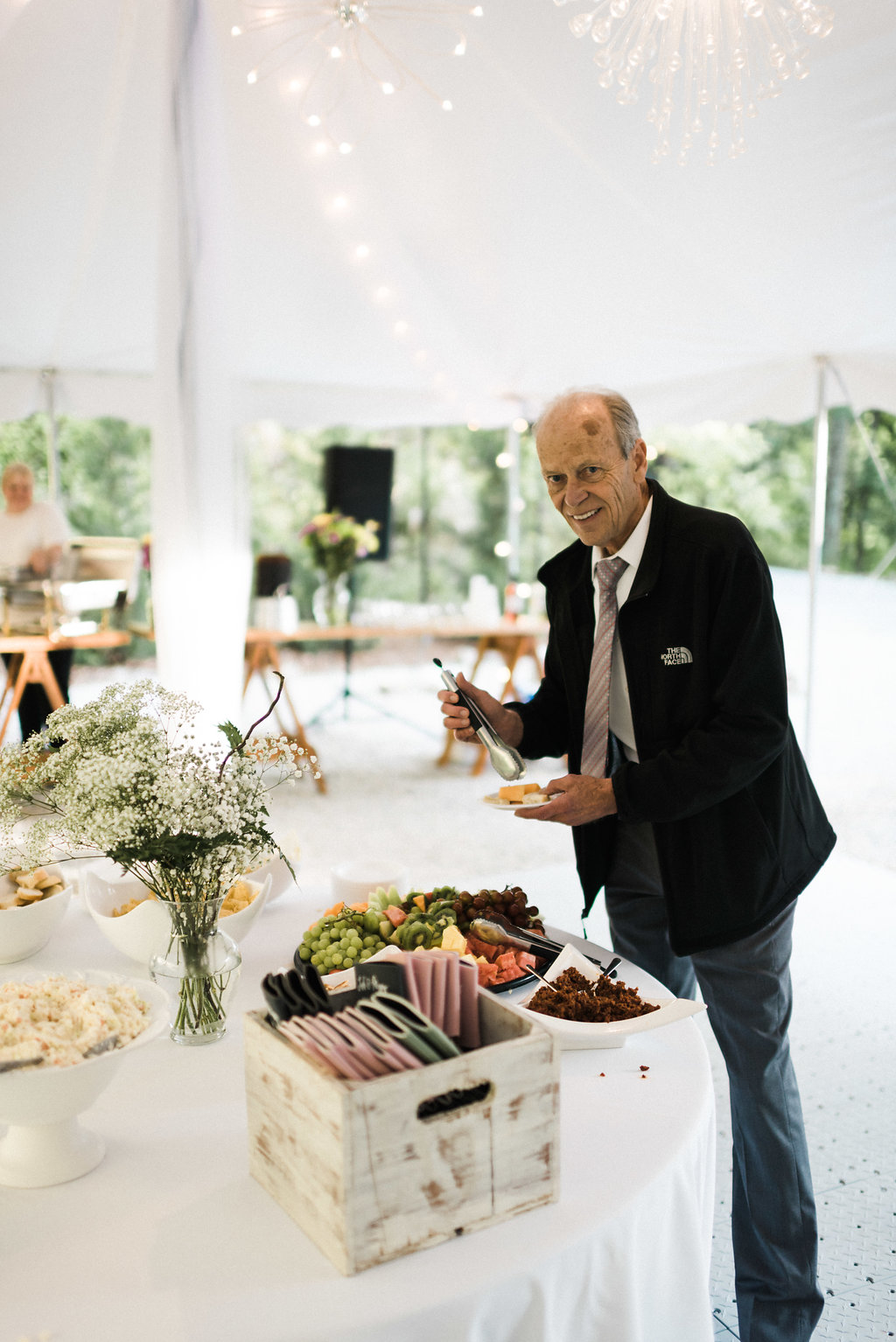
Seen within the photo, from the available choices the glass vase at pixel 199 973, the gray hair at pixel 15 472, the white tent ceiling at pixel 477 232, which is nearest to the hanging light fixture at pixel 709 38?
the white tent ceiling at pixel 477 232

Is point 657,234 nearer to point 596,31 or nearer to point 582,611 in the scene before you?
point 596,31

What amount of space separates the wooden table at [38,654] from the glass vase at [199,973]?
4.17m

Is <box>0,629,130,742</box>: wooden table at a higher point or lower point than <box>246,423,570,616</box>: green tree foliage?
lower

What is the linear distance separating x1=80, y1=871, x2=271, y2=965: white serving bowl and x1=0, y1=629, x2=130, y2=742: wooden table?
12.7 ft

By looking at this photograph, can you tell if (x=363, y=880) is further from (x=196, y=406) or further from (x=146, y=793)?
(x=196, y=406)

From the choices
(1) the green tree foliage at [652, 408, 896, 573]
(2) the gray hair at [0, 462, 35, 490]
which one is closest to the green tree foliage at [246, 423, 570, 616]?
(1) the green tree foliage at [652, 408, 896, 573]

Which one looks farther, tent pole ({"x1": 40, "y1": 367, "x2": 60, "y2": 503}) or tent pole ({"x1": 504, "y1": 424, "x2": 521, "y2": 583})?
tent pole ({"x1": 504, "y1": 424, "x2": 521, "y2": 583})

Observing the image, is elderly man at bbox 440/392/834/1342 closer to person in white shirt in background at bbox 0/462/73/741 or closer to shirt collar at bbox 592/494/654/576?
shirt collar at bbox 592/494/654/576

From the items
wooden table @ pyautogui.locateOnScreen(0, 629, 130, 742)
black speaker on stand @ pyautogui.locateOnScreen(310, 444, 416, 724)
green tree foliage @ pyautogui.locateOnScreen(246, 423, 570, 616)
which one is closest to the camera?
wooden table @ pyautogui.locateOnScreen(0, 629, 130, 742)

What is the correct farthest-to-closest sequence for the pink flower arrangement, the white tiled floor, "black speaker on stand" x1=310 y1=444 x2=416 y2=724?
1. "black speaker on stand" x1=310 y1=444 x2=416 y2=724
2. the pink flower arrangement
3. the white tiled floor

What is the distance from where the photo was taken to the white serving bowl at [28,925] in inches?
57.3

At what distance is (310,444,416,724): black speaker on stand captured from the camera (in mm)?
9547

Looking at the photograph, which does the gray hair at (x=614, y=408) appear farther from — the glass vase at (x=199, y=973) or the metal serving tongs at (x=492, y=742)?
the glass vase at (x=199, y=973)

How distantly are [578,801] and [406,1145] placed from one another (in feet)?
2.47
